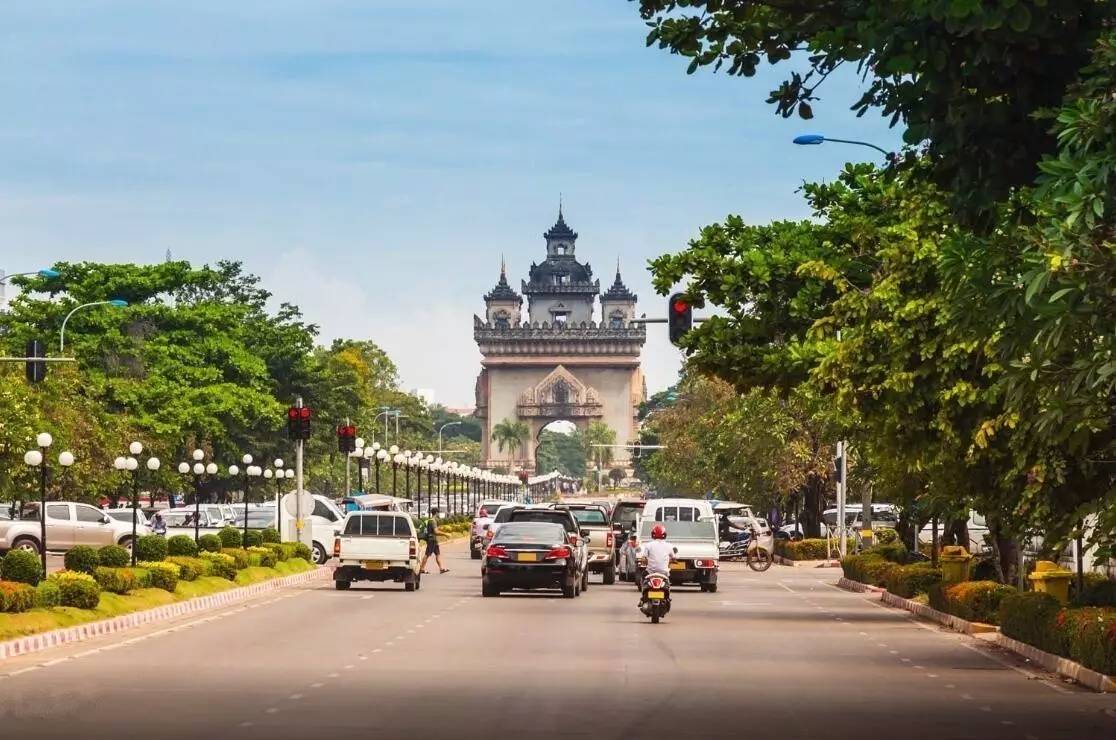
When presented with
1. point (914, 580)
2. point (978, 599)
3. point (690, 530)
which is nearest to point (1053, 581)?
point (978, 599)

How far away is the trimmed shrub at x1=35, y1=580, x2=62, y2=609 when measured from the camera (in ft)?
95.3

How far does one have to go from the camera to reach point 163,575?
1458 inches

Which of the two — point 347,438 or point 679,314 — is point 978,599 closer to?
point 679,314

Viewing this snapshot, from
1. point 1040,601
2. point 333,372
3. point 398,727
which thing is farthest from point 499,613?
point 333,372

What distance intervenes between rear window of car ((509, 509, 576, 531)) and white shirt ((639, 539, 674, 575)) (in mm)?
11939

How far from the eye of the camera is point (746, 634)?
31.2 meters

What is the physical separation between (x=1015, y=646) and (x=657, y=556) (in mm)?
7696

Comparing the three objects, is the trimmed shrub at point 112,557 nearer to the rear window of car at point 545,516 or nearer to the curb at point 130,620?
the curb at point 130,620

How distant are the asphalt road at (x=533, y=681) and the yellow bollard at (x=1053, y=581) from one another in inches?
58.8

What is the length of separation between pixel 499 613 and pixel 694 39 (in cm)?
2063

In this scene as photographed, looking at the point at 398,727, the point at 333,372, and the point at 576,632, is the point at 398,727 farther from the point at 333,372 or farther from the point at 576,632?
the point at 333,372

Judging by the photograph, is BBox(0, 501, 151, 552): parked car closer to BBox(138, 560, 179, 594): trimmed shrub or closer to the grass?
the grass

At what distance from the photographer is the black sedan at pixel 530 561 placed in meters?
42.1

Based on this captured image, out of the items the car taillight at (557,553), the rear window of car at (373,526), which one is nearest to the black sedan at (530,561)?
the car taillight at (557,553)
